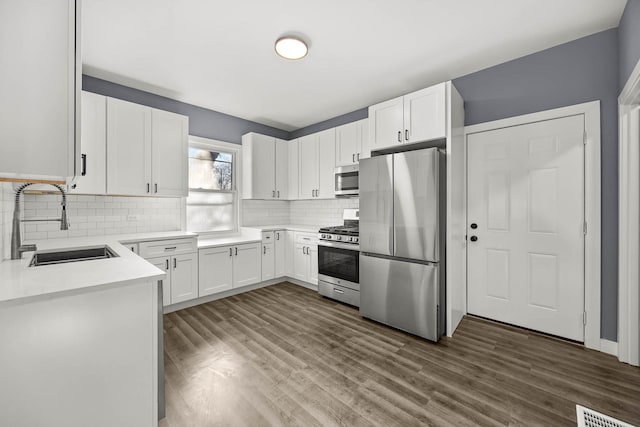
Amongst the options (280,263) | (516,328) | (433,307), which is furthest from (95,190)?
(516,328)

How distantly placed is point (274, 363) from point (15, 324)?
157 centimetres

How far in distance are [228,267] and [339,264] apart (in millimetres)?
1493

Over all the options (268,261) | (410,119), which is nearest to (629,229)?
(410,119)

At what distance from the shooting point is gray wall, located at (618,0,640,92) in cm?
184

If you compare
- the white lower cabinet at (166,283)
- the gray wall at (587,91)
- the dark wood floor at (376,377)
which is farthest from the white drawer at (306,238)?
the gray wall at (587,91)

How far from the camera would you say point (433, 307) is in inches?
98.2

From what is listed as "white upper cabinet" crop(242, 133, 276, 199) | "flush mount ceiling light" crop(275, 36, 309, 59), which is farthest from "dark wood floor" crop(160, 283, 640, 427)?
"flush mount ceiling light" crop(275, 36, 309, 59)

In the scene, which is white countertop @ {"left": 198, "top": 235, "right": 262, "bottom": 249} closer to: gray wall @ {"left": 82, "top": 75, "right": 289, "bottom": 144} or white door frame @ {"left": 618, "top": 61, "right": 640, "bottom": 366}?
gray wall @ {"left": 82, "top": 75, "right": 289, "bottom": 144}

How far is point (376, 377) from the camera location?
1.98 metres

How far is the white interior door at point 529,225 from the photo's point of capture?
2443 mm

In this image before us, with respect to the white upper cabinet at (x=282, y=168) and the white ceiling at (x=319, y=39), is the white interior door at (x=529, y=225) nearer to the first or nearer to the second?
the white ceiling at (x=319, y=39)

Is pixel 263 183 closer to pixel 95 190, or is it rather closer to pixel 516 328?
pixel 95 190

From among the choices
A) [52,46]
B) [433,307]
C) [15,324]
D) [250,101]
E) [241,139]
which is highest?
[250,101]

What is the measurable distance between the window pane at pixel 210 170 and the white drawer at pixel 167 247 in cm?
102
